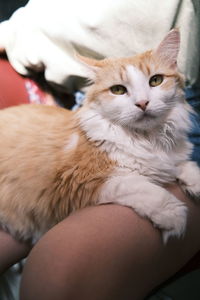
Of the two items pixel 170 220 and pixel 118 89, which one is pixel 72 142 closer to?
pixel 118 89

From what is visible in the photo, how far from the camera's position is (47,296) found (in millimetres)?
542

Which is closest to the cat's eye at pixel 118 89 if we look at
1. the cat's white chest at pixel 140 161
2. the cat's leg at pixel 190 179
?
the cat's white chest at pixel 140 161

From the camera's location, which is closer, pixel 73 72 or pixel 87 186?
pixel 87 186

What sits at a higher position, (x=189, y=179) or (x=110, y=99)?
(x=110, y=99)

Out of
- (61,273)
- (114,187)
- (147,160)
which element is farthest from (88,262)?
Answer: (147,160)

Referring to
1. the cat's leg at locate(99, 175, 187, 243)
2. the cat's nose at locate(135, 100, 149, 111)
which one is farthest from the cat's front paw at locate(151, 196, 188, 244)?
the cat's nose at locate(135, 100, 149, 111)

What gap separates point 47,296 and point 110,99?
0.44 metres

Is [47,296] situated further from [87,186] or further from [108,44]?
[108,44]

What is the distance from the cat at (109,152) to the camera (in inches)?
28.5

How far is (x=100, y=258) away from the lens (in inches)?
23.3

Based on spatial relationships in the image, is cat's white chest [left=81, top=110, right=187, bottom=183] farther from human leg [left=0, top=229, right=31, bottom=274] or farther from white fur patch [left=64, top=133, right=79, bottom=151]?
human leg [left=0, top=229, right=31, bottom=274]

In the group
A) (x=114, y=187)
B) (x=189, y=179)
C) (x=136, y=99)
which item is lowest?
A: (x=189, y=179)

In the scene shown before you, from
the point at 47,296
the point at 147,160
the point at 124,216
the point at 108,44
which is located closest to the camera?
the point at 47,296

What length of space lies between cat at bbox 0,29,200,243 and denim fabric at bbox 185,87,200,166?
70mm
